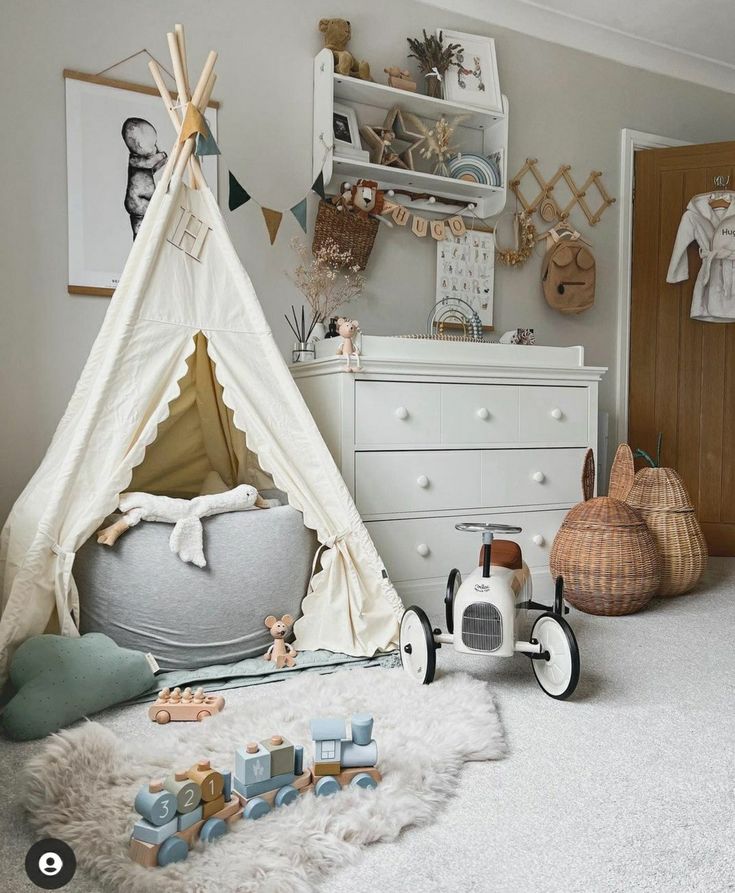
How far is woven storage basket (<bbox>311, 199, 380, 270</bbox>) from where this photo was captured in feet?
10.4

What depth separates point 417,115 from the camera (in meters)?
3.44

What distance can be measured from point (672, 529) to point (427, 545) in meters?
1.10

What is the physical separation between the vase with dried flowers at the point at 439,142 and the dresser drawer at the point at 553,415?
1.17 m

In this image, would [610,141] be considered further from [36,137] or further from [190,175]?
[36,137]

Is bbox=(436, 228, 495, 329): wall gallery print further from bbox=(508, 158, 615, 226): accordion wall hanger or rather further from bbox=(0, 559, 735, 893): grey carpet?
bbox=(0, 559, 735, 893): grey carpet

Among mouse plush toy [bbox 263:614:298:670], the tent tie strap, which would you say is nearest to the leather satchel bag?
the tent tie strap

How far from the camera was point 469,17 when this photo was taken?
357 cm

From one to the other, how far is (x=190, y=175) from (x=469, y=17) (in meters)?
2.04

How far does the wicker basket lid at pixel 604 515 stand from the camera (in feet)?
9.23

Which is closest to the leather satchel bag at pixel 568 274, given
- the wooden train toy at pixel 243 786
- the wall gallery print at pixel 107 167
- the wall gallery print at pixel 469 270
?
the wall gallery print at pixel 469 270

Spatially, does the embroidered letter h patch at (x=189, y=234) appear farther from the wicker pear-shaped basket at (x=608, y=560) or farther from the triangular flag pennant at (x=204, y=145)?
the wicker pear-shaped basket at (x=608, y=560)

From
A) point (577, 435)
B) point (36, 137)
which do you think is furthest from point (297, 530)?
point (36, 137)

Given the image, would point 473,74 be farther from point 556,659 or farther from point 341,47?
point 556,659

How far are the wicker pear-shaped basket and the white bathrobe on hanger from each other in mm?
1692
